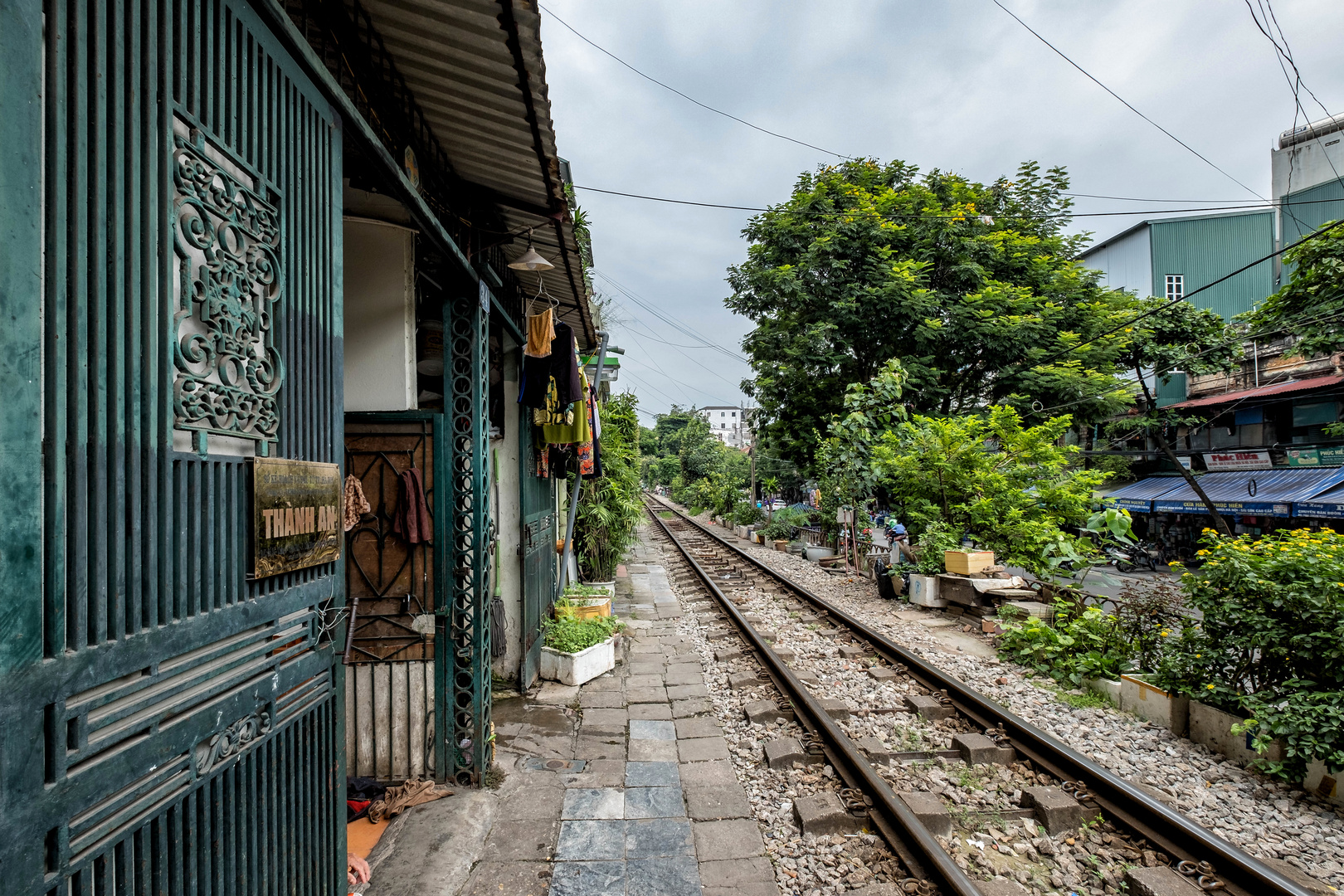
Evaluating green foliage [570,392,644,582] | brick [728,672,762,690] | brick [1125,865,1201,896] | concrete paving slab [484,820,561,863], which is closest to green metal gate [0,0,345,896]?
concrete paving slab [484,820,561,863]

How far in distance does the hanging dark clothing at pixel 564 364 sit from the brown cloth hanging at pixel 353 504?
2.35 metres

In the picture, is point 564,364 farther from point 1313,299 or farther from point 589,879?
point 1313,299

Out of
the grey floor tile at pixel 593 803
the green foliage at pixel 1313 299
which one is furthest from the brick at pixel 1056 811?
the green foliage at pixel 1313 299

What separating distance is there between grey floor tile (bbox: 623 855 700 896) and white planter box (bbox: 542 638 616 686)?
3164 mm

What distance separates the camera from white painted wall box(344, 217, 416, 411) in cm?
427

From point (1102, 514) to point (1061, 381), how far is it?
26.1ft

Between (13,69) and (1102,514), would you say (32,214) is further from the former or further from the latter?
(1102,514)

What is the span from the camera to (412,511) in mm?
4238

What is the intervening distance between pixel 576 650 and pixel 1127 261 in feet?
81.9

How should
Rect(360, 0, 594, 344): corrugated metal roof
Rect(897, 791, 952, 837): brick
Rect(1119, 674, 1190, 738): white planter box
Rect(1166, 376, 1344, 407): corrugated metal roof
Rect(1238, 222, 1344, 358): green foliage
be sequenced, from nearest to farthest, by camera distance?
Rect(360, 0, 594, 344): corrugated metal roof
Rect(897, 791, 952, 837): brick
Rect(1119, 674, 1190, 738): white planter box
Rect(1238, 222, 1344, 358): green foliage
Rect(1166, 376, 1344, 407): corrugated metal roof

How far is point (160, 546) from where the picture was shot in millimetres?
1547

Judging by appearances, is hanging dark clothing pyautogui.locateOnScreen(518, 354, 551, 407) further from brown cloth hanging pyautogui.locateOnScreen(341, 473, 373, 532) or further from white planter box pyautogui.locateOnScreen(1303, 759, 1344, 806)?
white planter box pyautogui.locateOnScreen(1303, 759, 1344, 806)

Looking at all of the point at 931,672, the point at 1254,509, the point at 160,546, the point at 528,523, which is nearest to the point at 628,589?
the point at 528,523

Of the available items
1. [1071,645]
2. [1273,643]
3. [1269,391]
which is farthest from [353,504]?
[1269,391]
